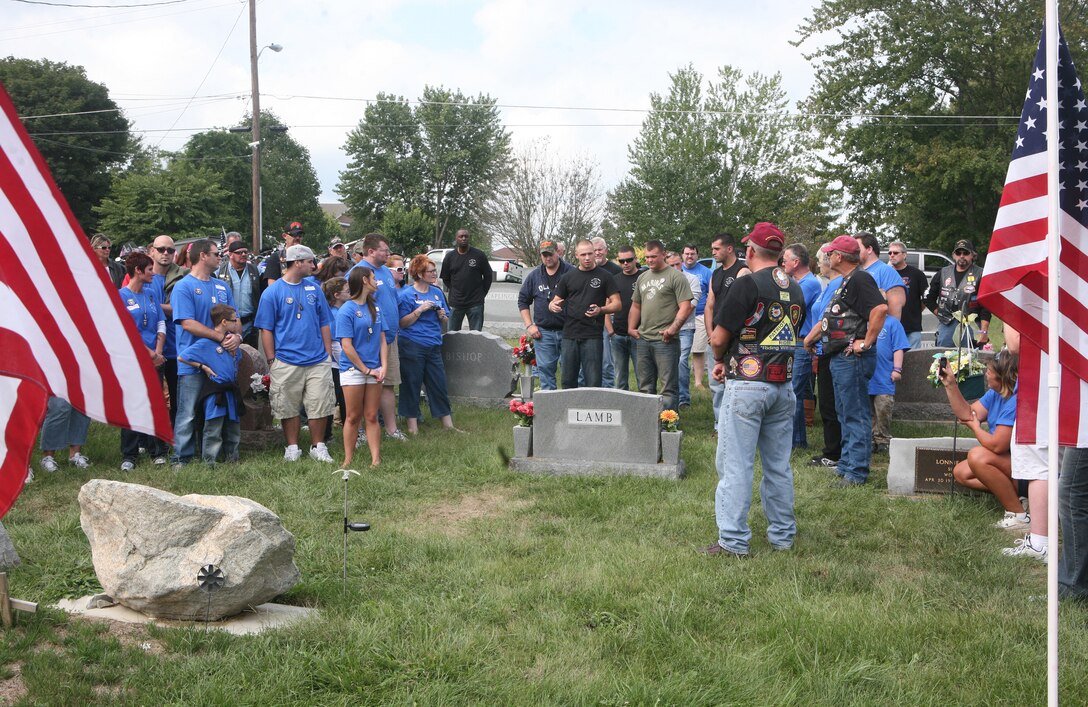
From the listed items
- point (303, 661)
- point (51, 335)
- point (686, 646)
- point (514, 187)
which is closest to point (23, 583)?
point (303, 661)

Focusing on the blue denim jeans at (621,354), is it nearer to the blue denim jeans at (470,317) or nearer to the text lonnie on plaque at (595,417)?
the text lonnie on plaque at (595,417)

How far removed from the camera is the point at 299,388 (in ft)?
29.1

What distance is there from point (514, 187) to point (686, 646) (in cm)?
3927

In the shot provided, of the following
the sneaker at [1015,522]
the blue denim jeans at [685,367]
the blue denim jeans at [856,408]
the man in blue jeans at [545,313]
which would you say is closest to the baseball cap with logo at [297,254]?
the man in blue jeans at [545,313]

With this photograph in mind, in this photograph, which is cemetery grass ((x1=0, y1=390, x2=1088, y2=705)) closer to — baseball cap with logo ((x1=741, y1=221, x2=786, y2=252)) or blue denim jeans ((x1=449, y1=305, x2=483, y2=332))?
baseball cap with logo ((x1=741, y1=221, x2=786, y2=252))

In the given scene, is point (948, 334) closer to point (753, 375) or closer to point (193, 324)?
point (753, 375)

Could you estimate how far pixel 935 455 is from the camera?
24.9 feet

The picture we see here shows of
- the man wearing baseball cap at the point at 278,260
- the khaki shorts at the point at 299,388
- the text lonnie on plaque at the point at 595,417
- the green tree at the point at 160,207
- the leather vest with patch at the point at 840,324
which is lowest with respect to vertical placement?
the text lonnie on plaque at the point at 595,417

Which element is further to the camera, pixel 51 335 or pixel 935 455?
pixel 935 455

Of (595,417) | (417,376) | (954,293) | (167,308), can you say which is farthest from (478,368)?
(954,293)

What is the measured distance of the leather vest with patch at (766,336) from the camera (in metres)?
5.84

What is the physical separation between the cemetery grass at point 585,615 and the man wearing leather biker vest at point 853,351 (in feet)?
1.58

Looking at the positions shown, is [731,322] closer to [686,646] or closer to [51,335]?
[686,646]

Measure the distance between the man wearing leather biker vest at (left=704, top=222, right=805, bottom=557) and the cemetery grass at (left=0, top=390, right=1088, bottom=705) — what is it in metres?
0.38
